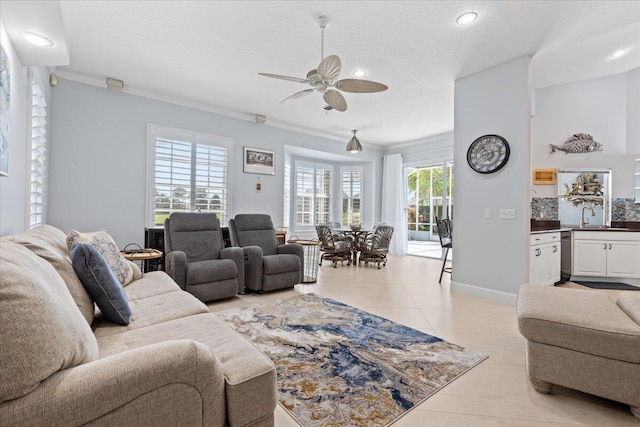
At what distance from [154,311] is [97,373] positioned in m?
1.02

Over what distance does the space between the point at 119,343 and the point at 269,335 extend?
129 centimetres

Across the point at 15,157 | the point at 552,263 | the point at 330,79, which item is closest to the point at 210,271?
the point at 15,157

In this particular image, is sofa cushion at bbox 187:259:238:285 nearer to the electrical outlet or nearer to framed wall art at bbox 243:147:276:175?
framed wall art at bbox 243:147:276:175

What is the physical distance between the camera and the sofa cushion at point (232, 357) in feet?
3.64

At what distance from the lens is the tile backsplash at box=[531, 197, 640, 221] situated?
4453 mm

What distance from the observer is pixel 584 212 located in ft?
15.6

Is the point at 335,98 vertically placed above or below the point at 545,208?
above

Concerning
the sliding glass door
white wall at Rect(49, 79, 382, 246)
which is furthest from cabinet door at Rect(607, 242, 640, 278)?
white wall at Rect(49, 79, 382, 246)

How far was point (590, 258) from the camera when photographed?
4.27 metres

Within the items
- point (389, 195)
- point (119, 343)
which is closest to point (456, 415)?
point (119, 343)

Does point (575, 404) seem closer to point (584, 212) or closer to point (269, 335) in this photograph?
point (269, 335)

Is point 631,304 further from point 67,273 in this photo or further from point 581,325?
point 67,273

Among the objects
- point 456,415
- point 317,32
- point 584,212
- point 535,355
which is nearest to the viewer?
point 456,415

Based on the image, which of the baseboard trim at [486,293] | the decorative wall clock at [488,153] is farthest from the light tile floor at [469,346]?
the decorative wall clock at [488,153]
